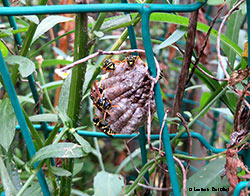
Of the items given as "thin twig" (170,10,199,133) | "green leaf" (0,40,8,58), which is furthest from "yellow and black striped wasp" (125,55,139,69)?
"green leaf" (0,40,8,58)

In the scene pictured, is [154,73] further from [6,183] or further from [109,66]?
[6,183]

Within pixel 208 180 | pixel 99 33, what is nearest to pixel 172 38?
pixel 99 33

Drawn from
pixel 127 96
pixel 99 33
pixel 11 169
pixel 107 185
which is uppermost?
pixel 99 33

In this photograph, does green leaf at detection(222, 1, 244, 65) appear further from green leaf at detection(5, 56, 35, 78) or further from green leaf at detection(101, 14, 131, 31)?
green leaf at detection(5, 56, 35, 78)

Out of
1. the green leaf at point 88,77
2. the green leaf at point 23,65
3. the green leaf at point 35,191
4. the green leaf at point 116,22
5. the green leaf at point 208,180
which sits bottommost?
the green leaf at point 208,180

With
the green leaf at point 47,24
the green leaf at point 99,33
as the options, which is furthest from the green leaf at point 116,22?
the green leaf at point 47,24

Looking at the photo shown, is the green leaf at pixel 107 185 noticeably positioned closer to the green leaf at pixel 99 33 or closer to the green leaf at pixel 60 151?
the green leaf at pixel 60 151

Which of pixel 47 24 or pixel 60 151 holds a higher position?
pixel 47 24
